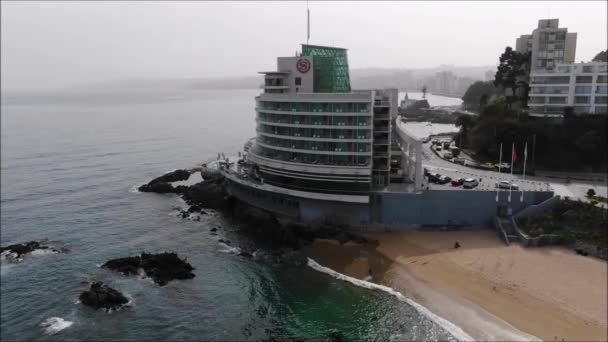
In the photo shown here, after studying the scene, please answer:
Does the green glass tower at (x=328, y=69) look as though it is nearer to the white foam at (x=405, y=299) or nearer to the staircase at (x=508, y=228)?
the white foam at (x=405, y=299)

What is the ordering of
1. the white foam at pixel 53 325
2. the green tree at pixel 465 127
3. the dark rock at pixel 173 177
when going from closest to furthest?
1. the white foam at pixel 53 325
2. the dark rock at pixel 173 177
3. the green tree at pixel 465 127

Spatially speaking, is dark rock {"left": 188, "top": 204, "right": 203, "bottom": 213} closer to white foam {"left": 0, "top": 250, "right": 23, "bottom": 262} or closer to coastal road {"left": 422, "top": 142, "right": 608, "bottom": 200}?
white foam {"left": 0, "top": 250, "right": 23, "bottom": 262}

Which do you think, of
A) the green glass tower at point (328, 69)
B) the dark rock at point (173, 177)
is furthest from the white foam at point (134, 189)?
the green glass tower at point (328, 69)

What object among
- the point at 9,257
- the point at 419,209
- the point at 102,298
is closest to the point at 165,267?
the point at 102,298

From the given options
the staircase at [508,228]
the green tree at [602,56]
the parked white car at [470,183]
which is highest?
the green tree at [602,56]

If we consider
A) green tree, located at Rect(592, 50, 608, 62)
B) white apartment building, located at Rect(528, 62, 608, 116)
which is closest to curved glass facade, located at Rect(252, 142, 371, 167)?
white apartment building, located at Rect(528, 62, 608, 116)

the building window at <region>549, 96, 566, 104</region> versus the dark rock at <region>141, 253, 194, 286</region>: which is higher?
the building window at <region>549, 96, 566, 104</region>

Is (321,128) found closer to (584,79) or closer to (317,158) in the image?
(317,158)

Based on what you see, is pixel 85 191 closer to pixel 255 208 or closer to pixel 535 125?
pixel 255 208
